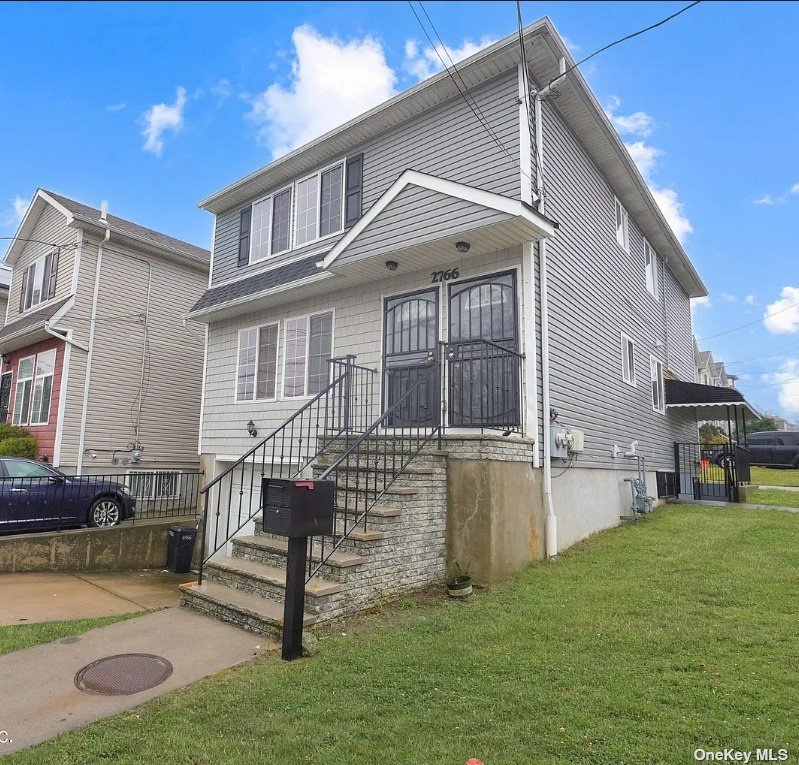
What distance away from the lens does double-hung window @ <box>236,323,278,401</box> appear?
10.9m

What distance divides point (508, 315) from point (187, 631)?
5389 mm

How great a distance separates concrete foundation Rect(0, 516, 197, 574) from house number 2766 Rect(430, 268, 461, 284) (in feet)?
22.3

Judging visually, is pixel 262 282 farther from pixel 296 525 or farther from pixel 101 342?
pixel 296 525

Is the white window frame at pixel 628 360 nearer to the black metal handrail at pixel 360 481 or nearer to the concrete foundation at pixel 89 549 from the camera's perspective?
the black metal handrail at pixel 360 481

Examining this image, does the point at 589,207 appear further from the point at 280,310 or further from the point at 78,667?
the point at 78,667

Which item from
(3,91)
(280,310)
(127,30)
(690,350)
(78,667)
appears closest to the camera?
(78,667)

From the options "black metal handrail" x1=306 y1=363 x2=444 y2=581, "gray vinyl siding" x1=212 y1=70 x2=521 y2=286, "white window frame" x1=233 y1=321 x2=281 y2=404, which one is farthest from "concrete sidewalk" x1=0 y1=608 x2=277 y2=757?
"gray vinyl siding" x1=212 y1=70 x2=521 y2=286

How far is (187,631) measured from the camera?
470 cm

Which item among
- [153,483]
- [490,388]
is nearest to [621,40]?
[490,388]

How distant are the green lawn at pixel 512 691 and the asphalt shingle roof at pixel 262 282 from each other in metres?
6.59

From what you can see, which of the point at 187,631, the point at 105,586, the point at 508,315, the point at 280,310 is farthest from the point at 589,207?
the point at 105,586

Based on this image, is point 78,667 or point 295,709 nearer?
point 295,709

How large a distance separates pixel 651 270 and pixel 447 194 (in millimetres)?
8991

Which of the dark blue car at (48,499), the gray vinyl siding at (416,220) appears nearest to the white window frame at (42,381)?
the dark blue car at (48,499)
